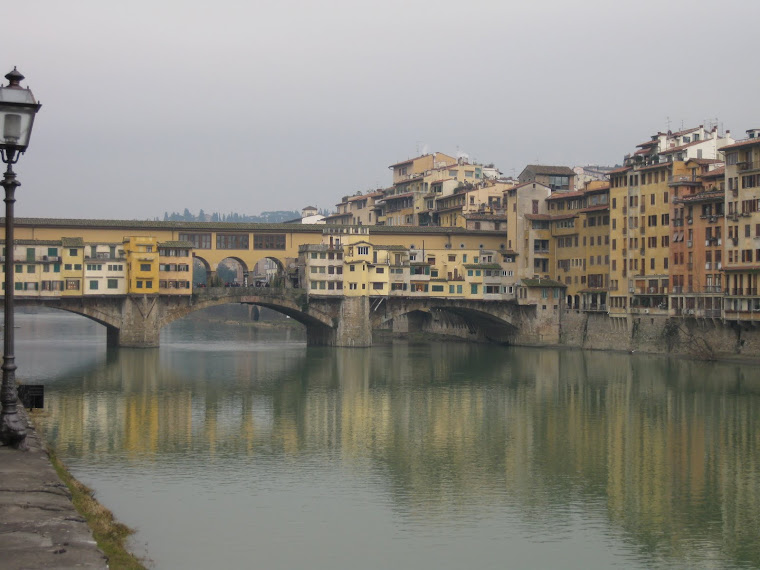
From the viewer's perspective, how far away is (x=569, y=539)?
20969 millimetres

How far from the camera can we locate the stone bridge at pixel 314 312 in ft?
217

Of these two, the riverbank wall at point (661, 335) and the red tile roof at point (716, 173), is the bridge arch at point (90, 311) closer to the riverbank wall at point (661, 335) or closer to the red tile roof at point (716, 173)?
the riverbank wall at point (661, 335)

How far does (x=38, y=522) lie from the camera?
12758 millimetres

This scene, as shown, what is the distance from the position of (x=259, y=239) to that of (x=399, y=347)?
12735 mm

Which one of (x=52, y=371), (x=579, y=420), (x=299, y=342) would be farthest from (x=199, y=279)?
(x=579, y=420)

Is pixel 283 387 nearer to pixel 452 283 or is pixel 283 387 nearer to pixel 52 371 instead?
pixel 52 371

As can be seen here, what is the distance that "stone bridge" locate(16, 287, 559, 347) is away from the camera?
6612cm

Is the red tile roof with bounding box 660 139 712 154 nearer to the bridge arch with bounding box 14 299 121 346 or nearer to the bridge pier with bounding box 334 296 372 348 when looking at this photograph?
the bridge pier with bounding box 334 296 372 348

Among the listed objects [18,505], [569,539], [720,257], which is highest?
[720,257]

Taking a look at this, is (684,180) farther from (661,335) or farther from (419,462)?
(419,462)

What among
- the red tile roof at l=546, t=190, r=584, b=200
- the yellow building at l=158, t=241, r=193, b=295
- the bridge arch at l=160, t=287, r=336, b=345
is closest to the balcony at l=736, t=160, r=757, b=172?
the red tile roof at l=546, t=190, r=584, b=200

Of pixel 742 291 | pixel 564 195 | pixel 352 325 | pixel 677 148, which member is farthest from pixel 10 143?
pixel 564 195

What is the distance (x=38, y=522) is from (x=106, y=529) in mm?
5223

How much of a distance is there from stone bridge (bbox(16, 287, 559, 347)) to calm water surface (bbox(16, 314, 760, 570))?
10.6 metres
